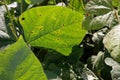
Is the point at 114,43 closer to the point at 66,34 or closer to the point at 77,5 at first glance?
the point at 66,34

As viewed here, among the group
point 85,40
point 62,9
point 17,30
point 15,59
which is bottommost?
point 85,40

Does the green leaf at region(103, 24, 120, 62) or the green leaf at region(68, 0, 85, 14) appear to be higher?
the green leaf at region(103, 24, 120, 62)

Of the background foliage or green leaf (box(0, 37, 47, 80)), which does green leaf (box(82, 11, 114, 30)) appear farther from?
green leaf (box(0, 37, 47, 80))

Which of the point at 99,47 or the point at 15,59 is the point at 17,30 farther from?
the point at 15,59

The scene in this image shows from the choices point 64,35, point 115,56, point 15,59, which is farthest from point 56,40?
point 15,59

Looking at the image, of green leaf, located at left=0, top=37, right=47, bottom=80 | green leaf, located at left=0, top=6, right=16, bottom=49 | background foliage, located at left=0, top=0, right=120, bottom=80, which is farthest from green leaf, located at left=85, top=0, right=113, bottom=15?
green leaf, located at left=0, top=37, right=47, bottom=80

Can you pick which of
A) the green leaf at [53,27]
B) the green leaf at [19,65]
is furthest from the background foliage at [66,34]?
the green leaf at [19,65]

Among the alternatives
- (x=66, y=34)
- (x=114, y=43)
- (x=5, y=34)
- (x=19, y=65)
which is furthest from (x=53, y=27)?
(x=19, y=65)
